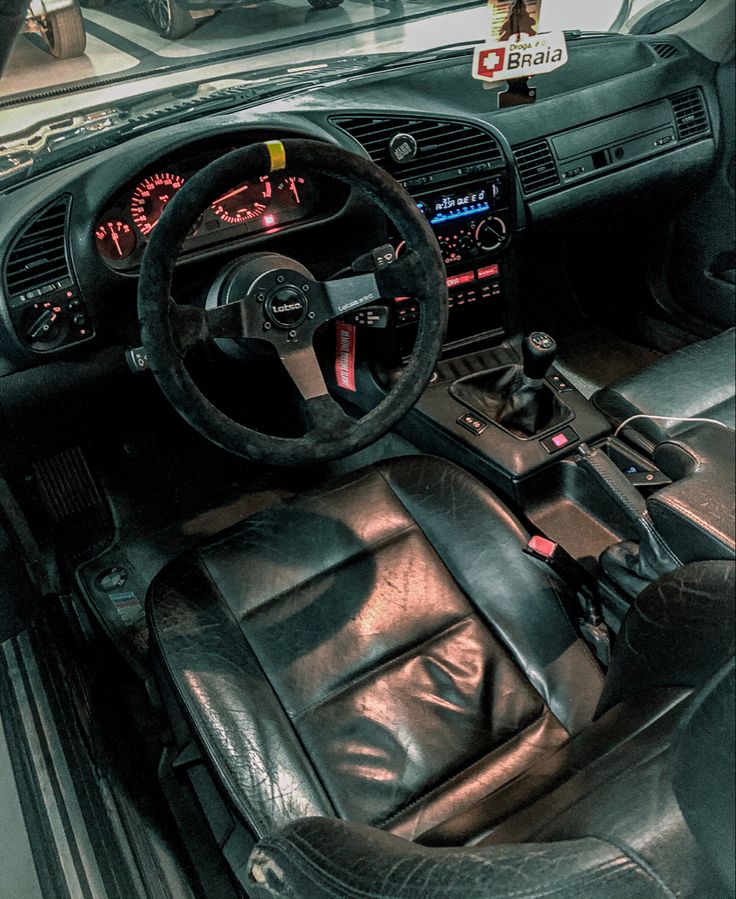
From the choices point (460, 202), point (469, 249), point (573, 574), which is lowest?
point (573, 574)

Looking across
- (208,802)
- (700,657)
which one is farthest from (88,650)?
(700,657)

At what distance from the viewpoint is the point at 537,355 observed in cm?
178

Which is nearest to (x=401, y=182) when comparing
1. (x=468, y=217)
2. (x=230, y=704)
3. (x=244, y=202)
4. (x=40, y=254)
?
(x=468, y=217)

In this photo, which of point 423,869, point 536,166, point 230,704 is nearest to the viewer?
point 423,869

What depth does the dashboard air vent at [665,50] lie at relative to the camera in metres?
2.23

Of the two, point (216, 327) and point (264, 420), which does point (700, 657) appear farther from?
point (264, 420)

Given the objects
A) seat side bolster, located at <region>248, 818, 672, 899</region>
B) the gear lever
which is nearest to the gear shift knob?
the gear lever

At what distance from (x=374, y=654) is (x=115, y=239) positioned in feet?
2.95

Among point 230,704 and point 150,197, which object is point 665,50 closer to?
point 150,197

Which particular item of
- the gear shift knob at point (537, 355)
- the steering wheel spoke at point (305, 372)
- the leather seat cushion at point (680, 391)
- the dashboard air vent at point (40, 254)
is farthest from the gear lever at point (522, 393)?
the dashboard air vent at point (40, 254)

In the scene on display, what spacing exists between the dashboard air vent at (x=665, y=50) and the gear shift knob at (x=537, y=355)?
995mm

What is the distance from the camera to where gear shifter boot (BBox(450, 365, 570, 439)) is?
187 centimetres

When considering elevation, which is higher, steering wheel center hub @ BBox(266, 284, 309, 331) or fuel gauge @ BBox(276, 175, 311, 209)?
fuel gauge @ BBox(276, 175, 311, 209)

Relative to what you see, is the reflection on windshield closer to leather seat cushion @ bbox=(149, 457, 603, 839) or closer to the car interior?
the car interior
